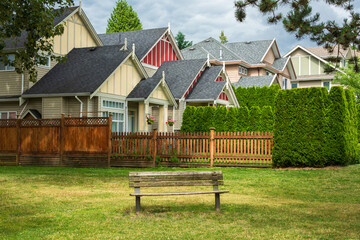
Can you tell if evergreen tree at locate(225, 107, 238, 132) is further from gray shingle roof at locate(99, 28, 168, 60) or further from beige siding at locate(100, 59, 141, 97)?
gray shingle roof at locate(99, 28, 168, 60)

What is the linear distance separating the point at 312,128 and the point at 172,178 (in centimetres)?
1026

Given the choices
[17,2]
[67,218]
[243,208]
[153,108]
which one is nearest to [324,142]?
[243,208]

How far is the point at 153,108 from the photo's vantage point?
102 ft

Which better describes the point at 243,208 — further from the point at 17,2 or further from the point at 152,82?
the point at 152,82

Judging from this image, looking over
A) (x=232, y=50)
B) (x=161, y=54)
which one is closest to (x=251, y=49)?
(x=232, y=50)

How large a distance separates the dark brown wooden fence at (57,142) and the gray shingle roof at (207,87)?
13152 millimetres

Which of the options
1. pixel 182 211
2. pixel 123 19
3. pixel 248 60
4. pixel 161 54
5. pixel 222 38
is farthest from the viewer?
pixel 222 38

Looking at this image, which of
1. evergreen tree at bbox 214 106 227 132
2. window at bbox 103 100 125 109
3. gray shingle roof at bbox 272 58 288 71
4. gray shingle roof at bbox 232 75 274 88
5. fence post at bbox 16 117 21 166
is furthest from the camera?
gray shingle roof at bbox 272 58 288 71

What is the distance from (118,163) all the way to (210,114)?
342 inches

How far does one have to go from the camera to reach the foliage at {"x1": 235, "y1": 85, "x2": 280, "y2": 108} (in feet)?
129

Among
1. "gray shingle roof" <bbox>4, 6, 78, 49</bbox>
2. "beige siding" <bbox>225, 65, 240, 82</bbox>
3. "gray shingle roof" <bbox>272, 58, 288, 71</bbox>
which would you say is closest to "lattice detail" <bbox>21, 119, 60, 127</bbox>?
"gray shingle roof" <bbox>4, 6, 78, 49</bbox>

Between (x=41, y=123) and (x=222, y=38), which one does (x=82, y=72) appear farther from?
(x=222, y=38)

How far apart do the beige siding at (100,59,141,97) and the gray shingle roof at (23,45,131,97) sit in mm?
580

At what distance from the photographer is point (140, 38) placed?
118 ft
